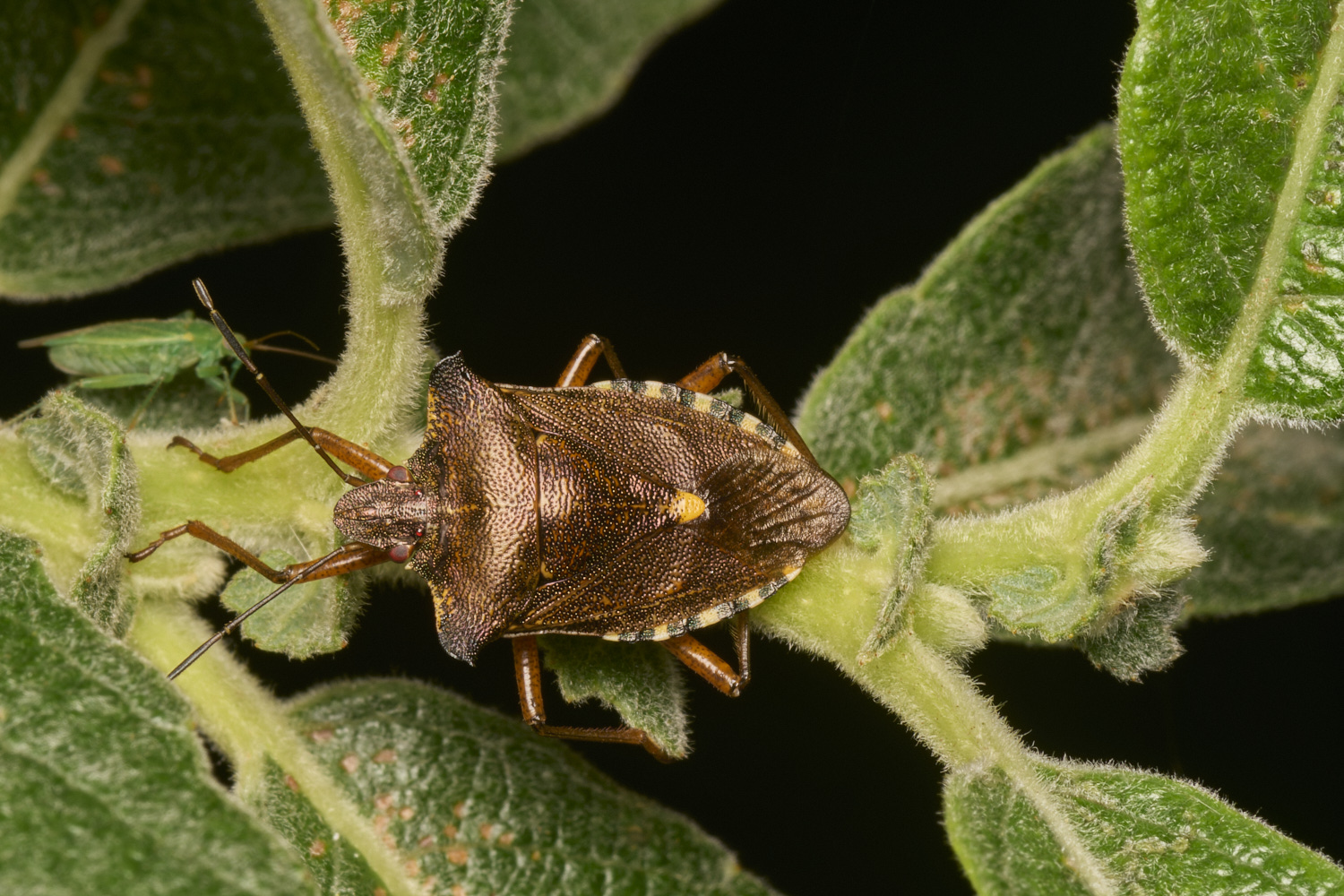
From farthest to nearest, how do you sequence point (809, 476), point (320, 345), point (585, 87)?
point (320, 345) → point (585, 87) → point (809, 476)

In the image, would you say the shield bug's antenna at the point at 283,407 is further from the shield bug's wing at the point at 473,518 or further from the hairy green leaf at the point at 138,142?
the hairy green leaf at the point at 138,142

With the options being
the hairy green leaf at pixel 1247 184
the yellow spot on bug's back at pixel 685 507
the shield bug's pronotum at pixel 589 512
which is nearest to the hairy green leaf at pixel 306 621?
the shield bug's pronotum at pixel 589 512

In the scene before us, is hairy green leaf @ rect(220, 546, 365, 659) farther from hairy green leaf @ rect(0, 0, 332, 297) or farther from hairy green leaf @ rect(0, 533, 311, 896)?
hairy green leaf @ rect(0, 0, 332, 297)

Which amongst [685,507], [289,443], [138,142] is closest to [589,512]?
[685,507]

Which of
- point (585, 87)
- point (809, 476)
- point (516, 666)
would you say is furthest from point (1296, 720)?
point (585, 87)

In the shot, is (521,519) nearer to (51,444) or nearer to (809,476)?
(809,476)

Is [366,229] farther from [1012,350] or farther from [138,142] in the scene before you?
[1012,350]

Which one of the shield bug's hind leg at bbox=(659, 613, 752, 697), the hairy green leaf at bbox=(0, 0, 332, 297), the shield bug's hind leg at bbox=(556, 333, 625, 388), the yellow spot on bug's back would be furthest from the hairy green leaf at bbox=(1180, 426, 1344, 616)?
the hairy green leaf at bbox=(0, 0, 332, 297)
